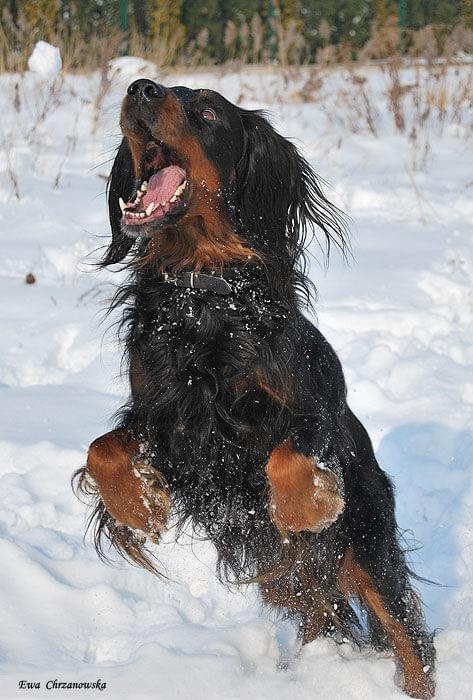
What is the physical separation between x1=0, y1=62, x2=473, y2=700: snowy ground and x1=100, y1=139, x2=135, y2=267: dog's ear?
0.24 feet

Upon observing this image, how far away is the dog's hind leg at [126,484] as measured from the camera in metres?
2.61

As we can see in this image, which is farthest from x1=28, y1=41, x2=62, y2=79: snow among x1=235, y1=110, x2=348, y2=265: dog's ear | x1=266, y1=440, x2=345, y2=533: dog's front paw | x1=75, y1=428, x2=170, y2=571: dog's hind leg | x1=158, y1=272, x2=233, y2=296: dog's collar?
x1=266, y1=440, x2=345, y2=533: dog's front paw

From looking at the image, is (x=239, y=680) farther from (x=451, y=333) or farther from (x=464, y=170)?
(x=464, y=170)

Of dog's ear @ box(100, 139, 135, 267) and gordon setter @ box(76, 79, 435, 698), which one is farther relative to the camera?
dog's ear @ box(100, 139, 135, 267)

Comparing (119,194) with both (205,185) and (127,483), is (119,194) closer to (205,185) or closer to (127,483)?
(205,185)

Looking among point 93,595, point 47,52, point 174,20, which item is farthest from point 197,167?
point 174,20

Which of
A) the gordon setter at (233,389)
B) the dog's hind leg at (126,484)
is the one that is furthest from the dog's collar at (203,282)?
the dog's hind leg at (126,484)

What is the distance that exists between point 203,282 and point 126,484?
0.62m

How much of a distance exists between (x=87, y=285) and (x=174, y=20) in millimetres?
9061

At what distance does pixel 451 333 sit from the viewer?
17.2 ft

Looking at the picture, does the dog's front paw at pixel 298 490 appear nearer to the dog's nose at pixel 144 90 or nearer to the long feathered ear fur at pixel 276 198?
Answer: the long feathered ear fur at pixel 276 198

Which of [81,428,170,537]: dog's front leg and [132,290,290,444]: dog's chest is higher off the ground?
[132,290,290,444]: dog's chest

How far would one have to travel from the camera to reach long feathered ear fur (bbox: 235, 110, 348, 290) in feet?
9.53

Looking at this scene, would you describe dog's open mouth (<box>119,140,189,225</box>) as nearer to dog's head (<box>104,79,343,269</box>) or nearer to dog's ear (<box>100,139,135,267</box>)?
dog's head (<box>104,79,343,269</box>)
